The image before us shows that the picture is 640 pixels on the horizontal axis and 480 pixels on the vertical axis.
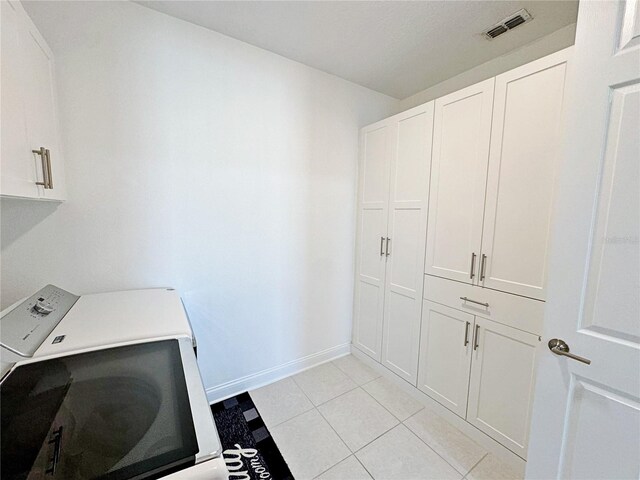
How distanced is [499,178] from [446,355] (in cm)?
120

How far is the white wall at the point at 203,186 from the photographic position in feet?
4.72

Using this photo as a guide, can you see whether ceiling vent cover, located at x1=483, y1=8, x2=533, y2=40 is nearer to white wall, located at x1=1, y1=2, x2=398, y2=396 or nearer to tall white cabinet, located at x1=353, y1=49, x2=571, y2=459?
tall white cabinet, located at x1=353, y1=49, x2=571, y2=459

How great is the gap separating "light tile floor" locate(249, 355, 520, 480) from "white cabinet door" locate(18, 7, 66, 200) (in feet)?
6.11

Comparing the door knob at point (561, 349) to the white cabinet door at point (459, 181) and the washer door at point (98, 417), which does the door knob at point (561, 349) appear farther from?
the washer door at point (98, 417)

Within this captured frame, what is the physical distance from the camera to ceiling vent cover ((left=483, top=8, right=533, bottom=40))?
1.54 metres

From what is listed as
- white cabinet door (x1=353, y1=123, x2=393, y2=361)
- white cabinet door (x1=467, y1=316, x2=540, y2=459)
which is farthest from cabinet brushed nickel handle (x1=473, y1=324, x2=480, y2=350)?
white cabinet door (x1=353, y1=123, x2=393, y2=361)

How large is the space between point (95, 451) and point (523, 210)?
191 cm

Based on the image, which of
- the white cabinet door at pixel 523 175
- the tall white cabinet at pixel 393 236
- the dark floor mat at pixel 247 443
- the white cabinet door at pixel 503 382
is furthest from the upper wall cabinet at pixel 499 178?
the dark floor mat at pixel 247 443

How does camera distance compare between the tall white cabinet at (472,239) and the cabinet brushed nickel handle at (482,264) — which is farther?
the cabinet brushed nickel handle at (482,264)

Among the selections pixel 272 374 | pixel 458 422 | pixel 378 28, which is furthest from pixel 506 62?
pixel 272 374

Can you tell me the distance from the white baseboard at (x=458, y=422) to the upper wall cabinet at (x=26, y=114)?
2.49m

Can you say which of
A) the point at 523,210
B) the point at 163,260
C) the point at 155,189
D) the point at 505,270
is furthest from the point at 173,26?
the point at 505,270

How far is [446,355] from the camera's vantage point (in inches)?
72.1

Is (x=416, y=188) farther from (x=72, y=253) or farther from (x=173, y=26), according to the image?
(x=72, y=253)
